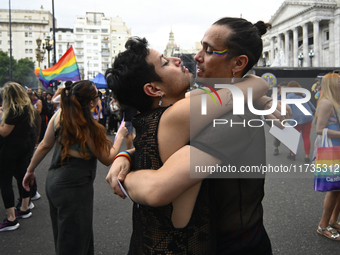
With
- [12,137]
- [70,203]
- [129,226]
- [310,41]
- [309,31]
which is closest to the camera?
[70,203]

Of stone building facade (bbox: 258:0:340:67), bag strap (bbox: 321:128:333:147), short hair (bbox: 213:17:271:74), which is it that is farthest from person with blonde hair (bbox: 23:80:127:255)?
stone building facade (bbox: 258:0:340:67)

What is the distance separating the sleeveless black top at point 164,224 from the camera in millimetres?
1103

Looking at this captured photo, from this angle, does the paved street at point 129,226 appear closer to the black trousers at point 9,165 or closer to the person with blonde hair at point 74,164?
the black trousers at point 9,165

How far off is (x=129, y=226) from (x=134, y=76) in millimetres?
3138

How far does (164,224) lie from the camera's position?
1.11 m

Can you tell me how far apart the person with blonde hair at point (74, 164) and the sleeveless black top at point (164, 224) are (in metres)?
1.50

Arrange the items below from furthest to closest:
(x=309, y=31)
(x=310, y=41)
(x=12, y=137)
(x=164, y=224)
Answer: (x=310, y=41) < (x=309, y=31) < (x=12, y=137) < (x=164, y=224)

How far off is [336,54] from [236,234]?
59.3 metres

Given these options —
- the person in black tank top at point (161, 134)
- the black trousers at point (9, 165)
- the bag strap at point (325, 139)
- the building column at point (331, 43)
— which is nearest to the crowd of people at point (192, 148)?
the person in black tank top at point (161, 134)

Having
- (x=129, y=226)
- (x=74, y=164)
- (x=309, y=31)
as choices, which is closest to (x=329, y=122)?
(x=129, y=226)

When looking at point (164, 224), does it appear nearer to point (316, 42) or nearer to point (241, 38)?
point (241, 38)

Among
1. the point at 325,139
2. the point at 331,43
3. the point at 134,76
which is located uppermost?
the point at 331,43

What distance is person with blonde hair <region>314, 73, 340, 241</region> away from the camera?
3570 millimetres

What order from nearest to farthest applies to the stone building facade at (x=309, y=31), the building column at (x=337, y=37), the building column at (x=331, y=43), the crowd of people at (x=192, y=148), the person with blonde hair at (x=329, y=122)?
the crowd of people at (x=192, y=148) < the person with blonde hair at (x=329, y=122) < the building column at (x=337, y=37) < the building column at (x=331, y=43) < the stone building facade at (x=309, y=31)
